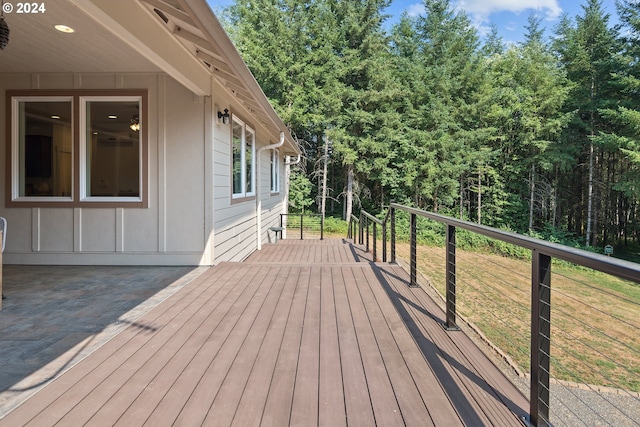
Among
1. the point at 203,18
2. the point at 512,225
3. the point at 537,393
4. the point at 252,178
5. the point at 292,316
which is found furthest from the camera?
the point at 512,225

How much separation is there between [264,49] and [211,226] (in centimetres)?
1430

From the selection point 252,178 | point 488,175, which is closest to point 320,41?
point 488,175

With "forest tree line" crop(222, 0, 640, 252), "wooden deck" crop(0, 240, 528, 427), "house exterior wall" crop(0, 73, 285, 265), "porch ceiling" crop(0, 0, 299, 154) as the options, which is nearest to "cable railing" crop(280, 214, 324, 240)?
"forest tree line" crop(222, 0, 640, 252)

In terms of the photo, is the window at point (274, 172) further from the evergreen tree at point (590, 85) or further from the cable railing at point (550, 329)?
the evergreen tree at point (590, 85)

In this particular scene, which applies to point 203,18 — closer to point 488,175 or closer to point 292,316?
point 292,316

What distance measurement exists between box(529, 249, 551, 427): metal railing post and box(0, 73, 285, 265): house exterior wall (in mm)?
3679

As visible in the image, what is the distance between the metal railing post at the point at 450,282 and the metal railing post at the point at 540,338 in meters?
0.98

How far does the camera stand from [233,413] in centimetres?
157

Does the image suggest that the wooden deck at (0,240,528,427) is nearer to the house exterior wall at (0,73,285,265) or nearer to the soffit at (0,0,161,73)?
the house exterior wall at (0,73,285,265)

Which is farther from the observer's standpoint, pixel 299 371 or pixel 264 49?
pixel 264 49

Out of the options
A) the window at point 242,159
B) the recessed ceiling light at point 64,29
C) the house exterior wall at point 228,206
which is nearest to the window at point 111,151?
the house exterior wall at point 228,206

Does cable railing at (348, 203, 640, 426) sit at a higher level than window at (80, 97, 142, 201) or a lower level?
lower

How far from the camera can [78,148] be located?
14.4 ft

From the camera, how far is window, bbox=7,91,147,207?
4.40 m
